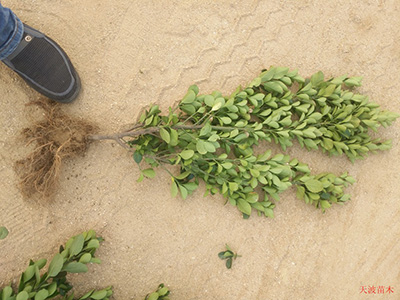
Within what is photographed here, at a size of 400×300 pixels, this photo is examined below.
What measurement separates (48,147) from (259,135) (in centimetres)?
122

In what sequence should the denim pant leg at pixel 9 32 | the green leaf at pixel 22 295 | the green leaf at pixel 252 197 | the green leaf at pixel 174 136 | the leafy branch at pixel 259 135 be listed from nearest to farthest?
the green leaf at pixel 22 295 < the denim pant leg at pixel 9 32 < the green leaf at pixel 174 136 < the leafy branch at pixel 259 135 < the green leaf at pixel 252 197

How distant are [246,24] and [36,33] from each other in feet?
4.25

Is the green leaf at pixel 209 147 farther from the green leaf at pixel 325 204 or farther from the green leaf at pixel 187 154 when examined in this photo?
the green leaf at pixel 325 204

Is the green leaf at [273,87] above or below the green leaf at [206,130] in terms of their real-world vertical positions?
above

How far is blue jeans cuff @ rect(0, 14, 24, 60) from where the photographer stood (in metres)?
1.79

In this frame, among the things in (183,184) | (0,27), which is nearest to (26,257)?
(183,184)

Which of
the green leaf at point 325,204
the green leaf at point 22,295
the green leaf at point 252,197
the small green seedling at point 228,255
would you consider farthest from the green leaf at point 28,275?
the green leaf at point 325,204

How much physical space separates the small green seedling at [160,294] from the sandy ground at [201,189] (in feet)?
0.21

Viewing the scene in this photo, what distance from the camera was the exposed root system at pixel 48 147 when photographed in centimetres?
194

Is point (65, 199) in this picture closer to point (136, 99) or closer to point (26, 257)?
point (26, 257)

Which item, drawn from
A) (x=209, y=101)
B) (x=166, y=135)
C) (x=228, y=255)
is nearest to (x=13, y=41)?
(x=166, y=135)

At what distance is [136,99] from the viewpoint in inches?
84.4

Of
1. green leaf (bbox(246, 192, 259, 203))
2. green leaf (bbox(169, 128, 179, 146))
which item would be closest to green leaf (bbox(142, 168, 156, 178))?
green leaf (bbox(169, 128, 179, 146))

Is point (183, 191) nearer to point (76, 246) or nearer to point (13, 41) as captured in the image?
point (76, 246)
